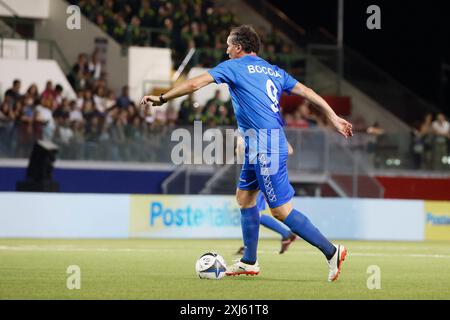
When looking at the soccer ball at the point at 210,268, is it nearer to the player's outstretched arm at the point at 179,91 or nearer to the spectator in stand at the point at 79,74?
the player's outstretched arm at the point at 179,91

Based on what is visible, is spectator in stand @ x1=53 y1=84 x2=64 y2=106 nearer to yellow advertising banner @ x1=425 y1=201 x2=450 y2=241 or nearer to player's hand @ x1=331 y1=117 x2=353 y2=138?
yellow advertising banner @ x1=425 y1=201 x2=450 y2=241

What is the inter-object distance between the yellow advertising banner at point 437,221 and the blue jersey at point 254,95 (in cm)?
1352

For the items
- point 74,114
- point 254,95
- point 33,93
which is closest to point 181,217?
point 74,114

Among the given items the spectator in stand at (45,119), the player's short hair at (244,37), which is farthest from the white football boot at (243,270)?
the spectator in stand at (45,119)

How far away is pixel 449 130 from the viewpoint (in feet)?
90.2

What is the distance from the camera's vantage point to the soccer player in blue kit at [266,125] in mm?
9953

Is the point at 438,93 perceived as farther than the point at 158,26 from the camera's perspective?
Yes

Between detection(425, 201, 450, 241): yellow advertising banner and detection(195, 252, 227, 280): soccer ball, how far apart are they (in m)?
13.4

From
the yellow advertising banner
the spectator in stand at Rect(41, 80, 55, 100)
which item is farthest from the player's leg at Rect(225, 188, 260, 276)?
the spectator in stand at Rect(41, 80, 55, 100)

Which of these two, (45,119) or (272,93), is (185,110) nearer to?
(45,119)
